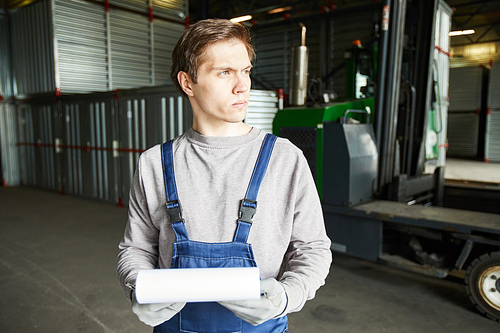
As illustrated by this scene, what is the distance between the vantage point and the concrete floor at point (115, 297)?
325cm

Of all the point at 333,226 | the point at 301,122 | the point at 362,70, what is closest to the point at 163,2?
the point at 362,70

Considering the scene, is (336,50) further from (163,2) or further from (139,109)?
→ (139,109)

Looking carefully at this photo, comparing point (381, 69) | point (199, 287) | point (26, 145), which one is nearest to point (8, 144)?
point (26, 145)

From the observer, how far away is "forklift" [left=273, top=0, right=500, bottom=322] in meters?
3.50

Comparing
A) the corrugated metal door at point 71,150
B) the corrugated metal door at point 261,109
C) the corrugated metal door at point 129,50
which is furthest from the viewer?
the corrugated metal door at point 129,50

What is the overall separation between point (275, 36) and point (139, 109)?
659 cm

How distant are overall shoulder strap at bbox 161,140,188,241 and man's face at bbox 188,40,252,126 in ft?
0.72

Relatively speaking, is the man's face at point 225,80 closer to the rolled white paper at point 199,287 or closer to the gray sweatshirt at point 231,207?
the gray sweatshirt at point 231,207

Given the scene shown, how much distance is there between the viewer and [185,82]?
4.11ft

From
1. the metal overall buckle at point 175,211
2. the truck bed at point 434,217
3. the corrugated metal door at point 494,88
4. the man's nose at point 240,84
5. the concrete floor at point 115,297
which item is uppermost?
the corrugated metal door at point 494,88

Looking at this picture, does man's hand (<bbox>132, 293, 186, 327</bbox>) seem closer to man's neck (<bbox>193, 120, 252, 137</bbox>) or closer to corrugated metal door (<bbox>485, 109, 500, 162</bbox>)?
man's neck (<bbox>193, 120, 252, 137</bbox>)

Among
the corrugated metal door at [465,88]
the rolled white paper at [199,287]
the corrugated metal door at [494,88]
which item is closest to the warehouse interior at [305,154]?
the rolled white paper at [199,287]

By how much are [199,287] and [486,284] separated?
332 cm

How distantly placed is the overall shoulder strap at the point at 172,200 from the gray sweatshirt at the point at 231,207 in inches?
1.0
